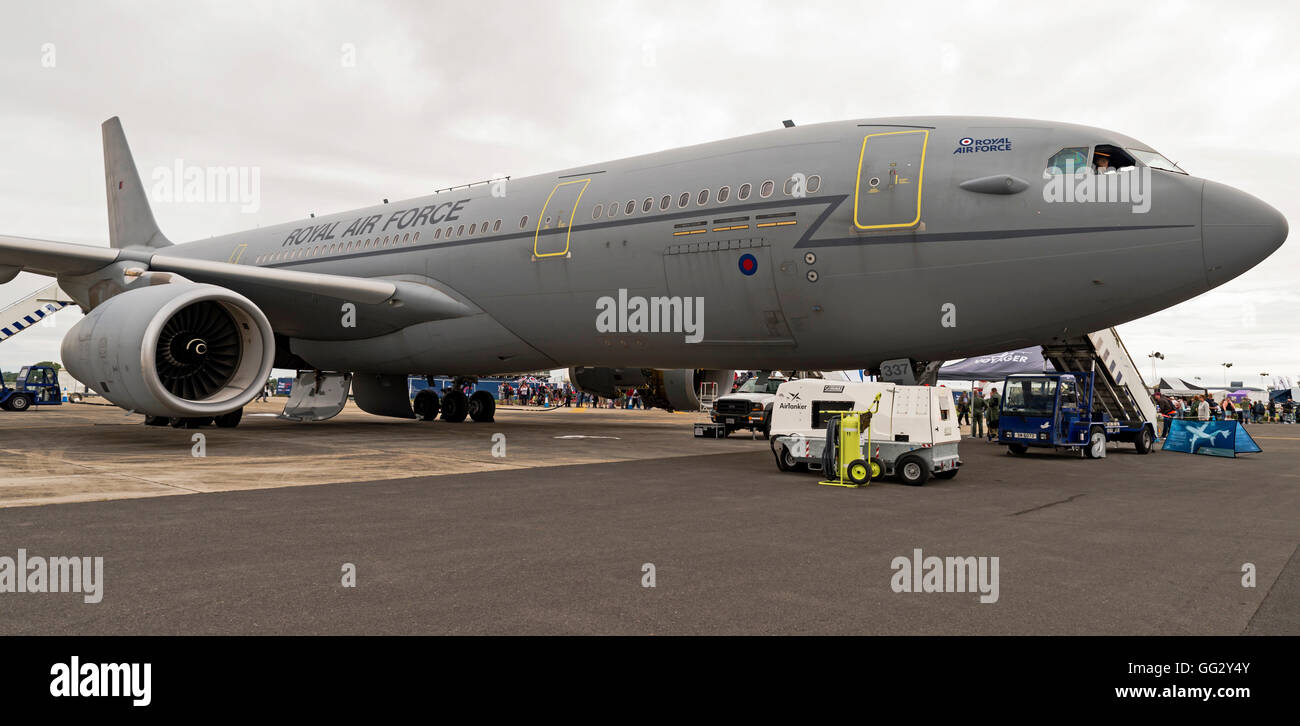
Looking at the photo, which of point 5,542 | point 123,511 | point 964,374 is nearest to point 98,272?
point 123,511

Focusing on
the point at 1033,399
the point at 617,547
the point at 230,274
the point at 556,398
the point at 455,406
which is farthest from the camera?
the point at 556,398

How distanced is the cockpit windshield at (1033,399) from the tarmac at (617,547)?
14.4 ft

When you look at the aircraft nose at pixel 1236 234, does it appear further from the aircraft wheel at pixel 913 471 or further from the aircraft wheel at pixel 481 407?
the aircraft wheel at pixel 481 407

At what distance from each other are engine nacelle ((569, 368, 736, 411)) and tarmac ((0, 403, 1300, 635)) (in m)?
7.36

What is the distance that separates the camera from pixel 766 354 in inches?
442

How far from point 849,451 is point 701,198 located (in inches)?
168

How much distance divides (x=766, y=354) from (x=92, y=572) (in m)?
8.46

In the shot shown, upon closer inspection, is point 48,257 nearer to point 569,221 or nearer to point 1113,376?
point 569,221

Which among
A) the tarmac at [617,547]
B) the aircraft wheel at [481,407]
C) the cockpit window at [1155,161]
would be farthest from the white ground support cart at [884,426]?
the aircraft wheel at [481,407]

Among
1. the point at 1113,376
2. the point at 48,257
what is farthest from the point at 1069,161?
the point at 48,257

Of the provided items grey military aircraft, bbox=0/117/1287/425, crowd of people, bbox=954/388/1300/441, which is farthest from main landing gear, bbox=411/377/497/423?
crowd of people, bbox=954/388/1300/441

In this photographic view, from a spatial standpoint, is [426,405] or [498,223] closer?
[498,223]

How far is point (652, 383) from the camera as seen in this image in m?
18.4
